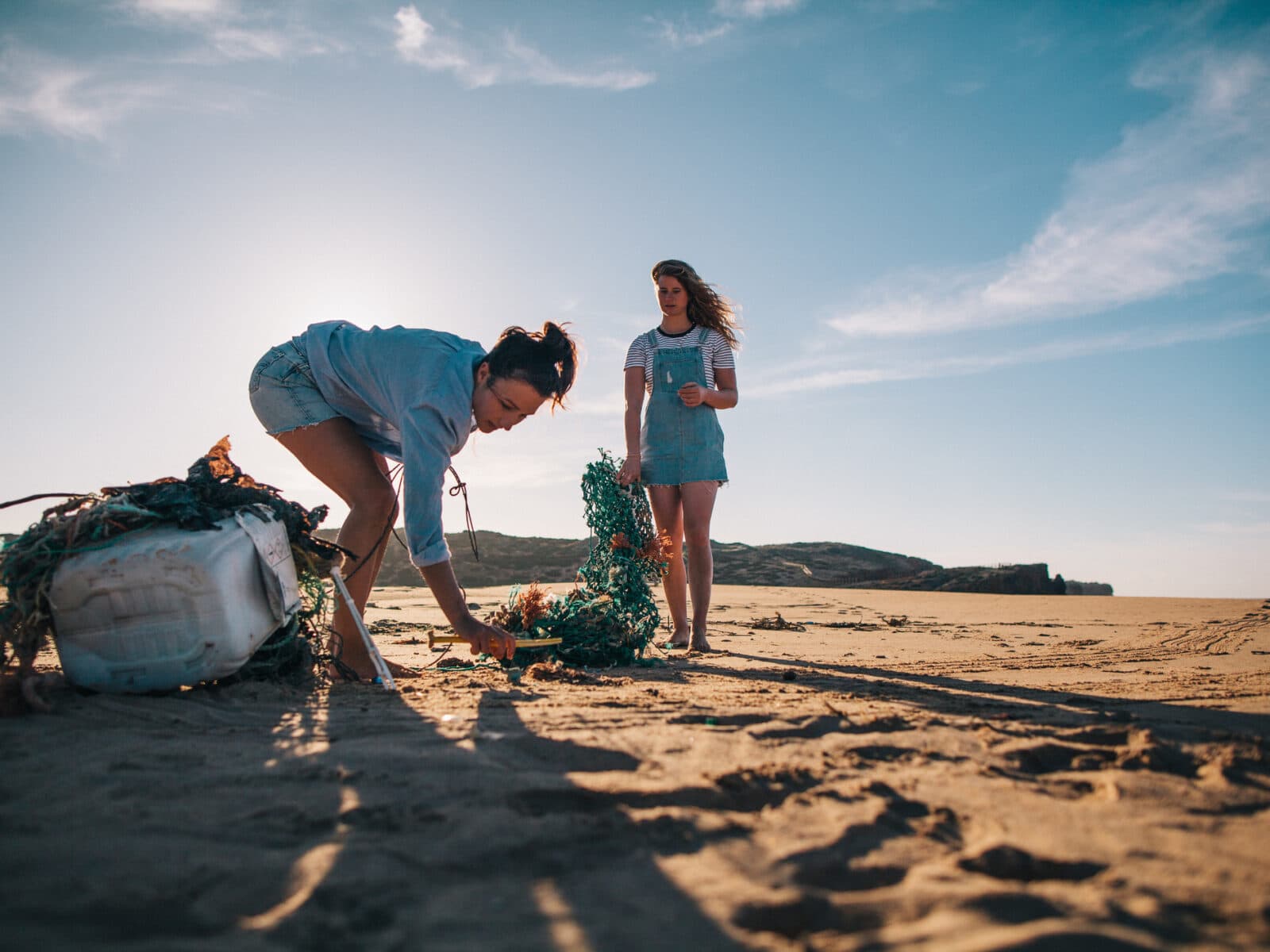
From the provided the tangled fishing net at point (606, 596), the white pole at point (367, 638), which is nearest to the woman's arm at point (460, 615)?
the white pole at point (367, 638)

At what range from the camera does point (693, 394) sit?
15.5 ft

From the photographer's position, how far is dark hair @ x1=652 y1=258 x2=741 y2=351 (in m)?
4.99

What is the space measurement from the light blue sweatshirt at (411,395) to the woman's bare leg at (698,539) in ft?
5.88

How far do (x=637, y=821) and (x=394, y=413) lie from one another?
6.80ft

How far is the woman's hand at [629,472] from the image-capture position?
479 centimetres

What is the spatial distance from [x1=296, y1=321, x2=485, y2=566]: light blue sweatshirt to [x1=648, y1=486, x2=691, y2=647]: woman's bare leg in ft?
5.72

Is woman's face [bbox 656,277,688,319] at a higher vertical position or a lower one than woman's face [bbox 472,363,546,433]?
higher

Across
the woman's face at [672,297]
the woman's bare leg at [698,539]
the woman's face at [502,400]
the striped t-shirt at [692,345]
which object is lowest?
the woman's bare leg at [698,539]

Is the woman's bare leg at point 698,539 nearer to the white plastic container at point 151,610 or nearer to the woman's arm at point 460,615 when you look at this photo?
the woman's arm at point 460,615

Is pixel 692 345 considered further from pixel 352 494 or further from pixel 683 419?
pixel 352 494

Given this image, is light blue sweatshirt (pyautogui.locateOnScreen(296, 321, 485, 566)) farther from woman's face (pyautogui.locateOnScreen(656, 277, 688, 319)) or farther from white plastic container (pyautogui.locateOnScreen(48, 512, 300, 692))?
woman's face (pyautogui.locateOnScreen(656, 277, 688, 319))

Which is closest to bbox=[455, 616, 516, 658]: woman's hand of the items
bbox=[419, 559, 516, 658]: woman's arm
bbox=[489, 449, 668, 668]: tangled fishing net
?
bbox=[419, 559, 516, 658]: woman's arm

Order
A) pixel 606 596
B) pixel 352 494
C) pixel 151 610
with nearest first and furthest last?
pixel 151 610
pixel 352 494
pixel 606 596

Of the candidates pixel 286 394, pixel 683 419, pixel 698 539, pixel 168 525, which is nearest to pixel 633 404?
pixel 683 419
